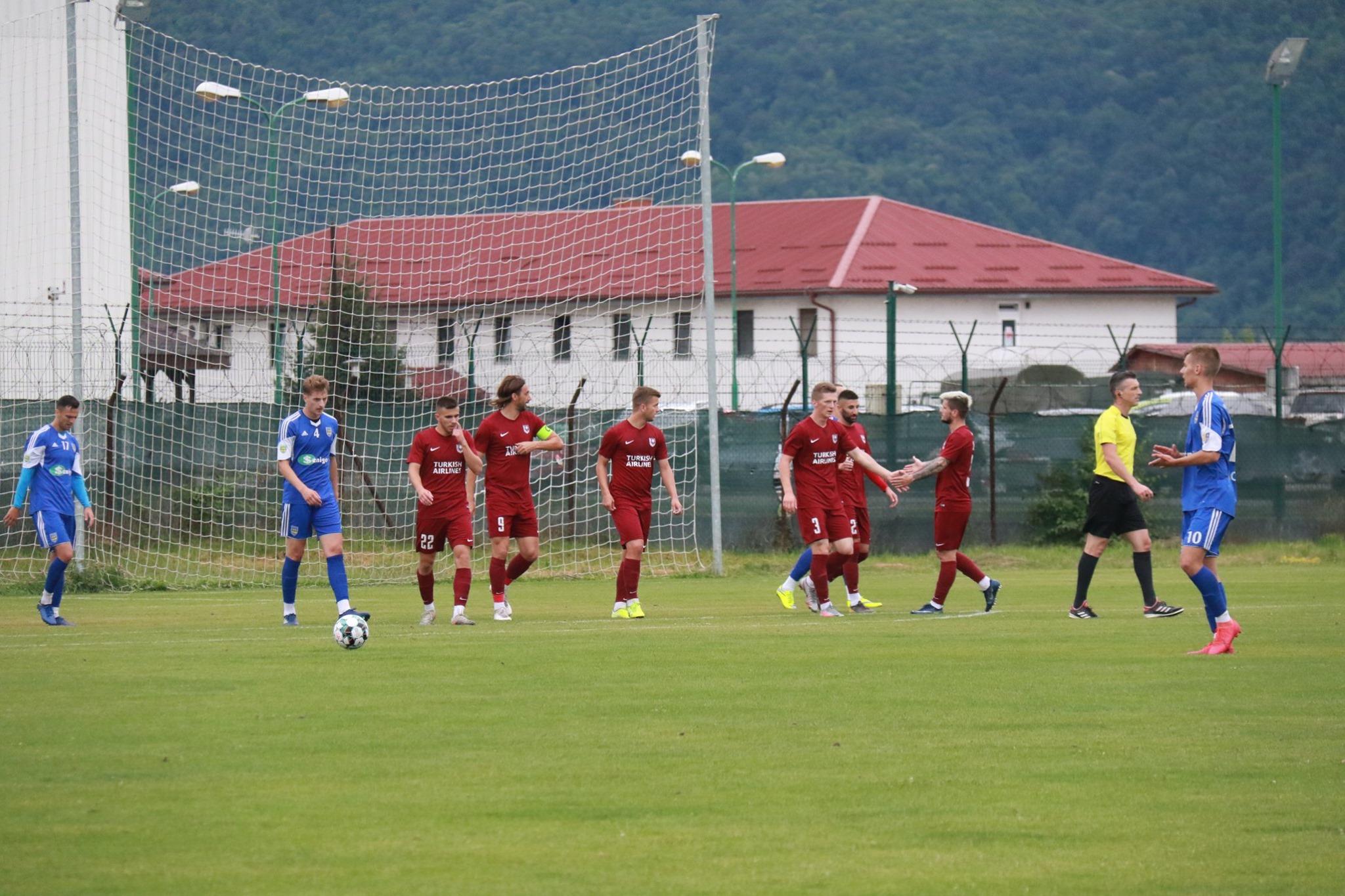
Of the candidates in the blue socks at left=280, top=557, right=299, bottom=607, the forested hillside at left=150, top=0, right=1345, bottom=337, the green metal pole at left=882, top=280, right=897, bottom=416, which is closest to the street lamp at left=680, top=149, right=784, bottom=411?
the green metal pole at left=882, top=280, right=897, bottom=416

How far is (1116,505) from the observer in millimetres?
14938

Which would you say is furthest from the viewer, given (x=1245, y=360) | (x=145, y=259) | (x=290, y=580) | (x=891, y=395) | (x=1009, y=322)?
(x=1009, y=322)

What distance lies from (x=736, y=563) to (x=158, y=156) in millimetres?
9267

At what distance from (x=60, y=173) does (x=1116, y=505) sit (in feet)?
45.7

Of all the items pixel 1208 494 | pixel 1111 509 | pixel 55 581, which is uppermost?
pixel 1208 494

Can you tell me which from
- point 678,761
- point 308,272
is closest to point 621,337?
point 308,272

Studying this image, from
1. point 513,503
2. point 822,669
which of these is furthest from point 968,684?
point 513,503

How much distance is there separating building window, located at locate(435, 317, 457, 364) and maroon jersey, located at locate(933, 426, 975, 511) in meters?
10.5

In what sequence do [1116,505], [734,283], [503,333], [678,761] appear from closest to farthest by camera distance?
[678,761] < [1116,505] < [503,333] < [734,283]

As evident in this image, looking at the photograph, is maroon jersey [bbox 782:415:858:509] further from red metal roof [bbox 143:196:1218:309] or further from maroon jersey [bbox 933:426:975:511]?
red metal roof [bbox 143:196:1218:309]

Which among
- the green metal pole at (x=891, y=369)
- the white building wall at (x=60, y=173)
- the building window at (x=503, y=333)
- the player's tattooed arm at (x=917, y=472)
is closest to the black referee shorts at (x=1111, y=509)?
the player's tattooed arm at (x=917, y=472)

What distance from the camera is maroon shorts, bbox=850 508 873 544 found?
1709 cm

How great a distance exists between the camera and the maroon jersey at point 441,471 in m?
15.0

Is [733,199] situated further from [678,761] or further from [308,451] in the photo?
[678,761]
